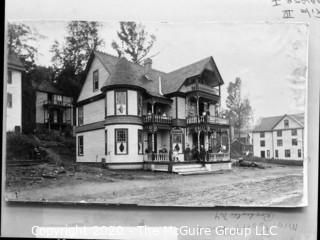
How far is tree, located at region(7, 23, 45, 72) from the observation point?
154 inches

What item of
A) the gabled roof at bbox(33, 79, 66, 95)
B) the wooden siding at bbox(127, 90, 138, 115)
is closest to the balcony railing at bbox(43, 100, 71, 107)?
the gabled roof at bbox(33, 79, 66, 95)

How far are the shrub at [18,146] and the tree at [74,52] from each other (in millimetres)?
724

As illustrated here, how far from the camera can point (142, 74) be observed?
4047 millimetres

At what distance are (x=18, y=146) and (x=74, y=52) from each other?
1.24m

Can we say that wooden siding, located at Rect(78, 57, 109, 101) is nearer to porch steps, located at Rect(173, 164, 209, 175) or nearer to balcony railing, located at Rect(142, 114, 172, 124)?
balcony railing, located at Rect(142, 114, 172, 124)

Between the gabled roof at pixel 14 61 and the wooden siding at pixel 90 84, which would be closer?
the gabled roof at pixel 14 61

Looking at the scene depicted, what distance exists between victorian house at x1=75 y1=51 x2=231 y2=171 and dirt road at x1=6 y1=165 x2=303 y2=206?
0.54ft

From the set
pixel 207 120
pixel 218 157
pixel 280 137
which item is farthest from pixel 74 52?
pixel 280 137

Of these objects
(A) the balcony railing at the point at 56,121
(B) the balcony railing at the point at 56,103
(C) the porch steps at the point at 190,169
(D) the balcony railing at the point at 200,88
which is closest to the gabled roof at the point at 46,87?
(B) the balcony railing at the point at 56,103

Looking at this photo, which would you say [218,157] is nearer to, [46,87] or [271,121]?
[271,121]

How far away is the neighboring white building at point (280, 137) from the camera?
381 cm

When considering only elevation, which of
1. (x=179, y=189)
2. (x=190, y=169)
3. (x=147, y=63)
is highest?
(x=147, y=63)

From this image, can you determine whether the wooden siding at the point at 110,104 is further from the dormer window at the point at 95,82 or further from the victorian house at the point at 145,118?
the dormer window at the point at 95,82

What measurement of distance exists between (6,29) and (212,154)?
2.74m
